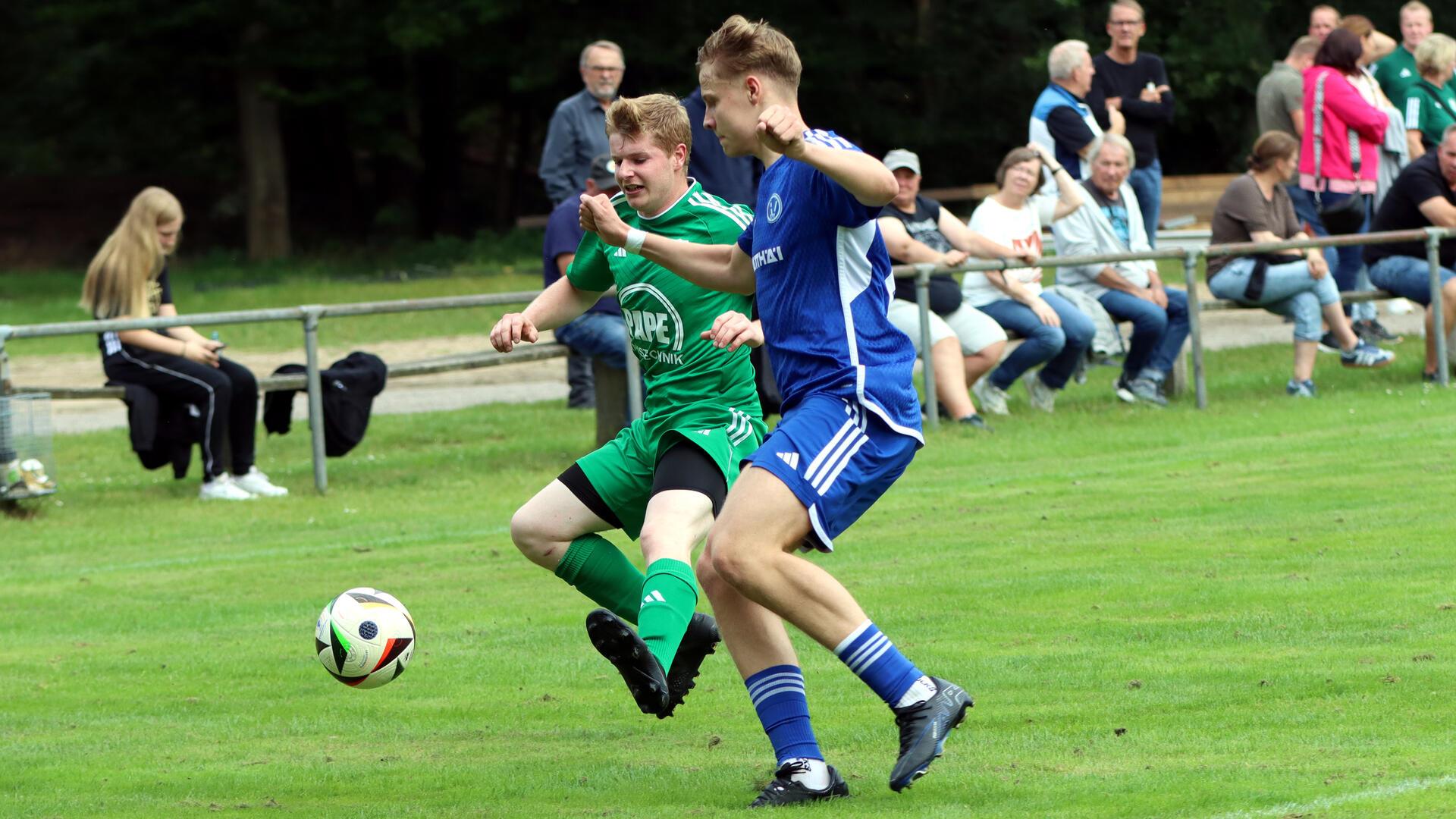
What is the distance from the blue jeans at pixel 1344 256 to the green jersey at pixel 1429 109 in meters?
0.85

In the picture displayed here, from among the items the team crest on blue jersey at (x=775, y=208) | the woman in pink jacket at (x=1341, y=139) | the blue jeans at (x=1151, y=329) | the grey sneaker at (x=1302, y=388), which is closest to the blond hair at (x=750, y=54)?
the team crest on blue jersey at (x=775, y=208)

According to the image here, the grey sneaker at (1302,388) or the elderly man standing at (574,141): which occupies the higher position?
the elderly man standing at (574,141)

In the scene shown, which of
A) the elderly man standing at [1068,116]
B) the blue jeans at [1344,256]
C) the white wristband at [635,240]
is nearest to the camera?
the white wristband at [635,240]

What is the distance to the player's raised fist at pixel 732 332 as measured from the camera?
5426 mm

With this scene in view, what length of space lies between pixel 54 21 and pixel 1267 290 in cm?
3388

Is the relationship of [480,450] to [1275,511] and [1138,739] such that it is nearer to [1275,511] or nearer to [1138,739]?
[1275,511]

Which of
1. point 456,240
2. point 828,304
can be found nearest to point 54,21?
point 456,240

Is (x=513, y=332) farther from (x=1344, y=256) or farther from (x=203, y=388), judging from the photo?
(x=1344, y=256)

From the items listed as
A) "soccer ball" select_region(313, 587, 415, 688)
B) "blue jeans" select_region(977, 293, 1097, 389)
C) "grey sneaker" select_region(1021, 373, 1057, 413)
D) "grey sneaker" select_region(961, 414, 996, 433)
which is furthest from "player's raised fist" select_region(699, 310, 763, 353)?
"grey sneaker" select_region(1021, 373, 1057, 413)

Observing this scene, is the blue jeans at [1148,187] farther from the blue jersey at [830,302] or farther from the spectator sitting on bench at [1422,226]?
the blue jersey at [830,302]

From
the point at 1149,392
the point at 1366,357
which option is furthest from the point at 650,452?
the point at 1366,357

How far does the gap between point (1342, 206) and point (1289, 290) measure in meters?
2.28

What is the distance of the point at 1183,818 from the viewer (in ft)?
15.3

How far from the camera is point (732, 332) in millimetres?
5438
